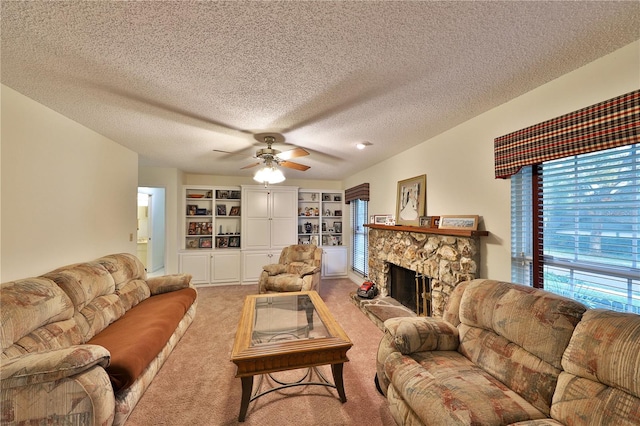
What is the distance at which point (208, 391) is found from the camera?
204 cm

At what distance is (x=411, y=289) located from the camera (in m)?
3.63

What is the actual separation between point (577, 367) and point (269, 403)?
191 centimetres

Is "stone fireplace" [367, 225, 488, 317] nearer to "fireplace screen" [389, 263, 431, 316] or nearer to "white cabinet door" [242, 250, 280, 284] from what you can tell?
"fireplace screen" [389, 263, 431, 316]

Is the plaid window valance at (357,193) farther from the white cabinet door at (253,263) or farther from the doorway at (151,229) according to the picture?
the doorway at (151,229)

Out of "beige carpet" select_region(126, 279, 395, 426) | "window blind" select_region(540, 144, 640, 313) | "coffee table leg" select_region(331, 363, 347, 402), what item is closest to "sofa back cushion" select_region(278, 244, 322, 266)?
"beige carpet" select_region(126, 279, 395, 426)

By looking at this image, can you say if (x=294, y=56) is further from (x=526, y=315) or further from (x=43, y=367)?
(x=43, y=367)

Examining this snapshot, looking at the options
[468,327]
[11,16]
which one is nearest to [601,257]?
[468,327]

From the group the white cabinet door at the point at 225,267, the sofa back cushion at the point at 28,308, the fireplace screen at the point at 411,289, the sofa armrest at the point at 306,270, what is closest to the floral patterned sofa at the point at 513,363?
the fireplace screen at the point at 411,289

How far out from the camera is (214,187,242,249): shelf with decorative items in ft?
18.1

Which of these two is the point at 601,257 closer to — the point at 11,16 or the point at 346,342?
the point at 346,342

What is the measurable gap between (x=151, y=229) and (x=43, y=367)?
213 inches

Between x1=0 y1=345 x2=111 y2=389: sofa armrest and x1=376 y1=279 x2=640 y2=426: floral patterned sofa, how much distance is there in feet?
6.06

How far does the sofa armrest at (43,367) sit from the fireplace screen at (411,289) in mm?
3045

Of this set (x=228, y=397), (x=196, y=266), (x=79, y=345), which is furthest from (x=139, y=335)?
(x=196, y=266)
